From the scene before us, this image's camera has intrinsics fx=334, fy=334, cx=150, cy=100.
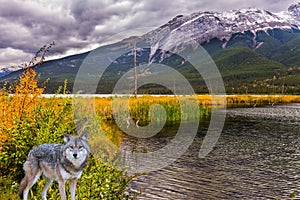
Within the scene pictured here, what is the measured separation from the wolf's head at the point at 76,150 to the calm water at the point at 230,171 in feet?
25.2

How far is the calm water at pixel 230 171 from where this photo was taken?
45.2ft

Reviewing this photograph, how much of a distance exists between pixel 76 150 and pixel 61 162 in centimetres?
57

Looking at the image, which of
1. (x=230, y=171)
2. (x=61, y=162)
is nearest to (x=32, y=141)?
(x=61, y=162)

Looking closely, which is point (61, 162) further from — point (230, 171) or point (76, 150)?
point (230, 171)

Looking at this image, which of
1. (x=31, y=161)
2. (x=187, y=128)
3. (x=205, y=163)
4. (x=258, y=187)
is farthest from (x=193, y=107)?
(x=31, y=161)

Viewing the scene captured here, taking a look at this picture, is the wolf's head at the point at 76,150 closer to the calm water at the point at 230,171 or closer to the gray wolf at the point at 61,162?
the gray wolf at the point at 61,162

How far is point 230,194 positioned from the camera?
13.6 metres

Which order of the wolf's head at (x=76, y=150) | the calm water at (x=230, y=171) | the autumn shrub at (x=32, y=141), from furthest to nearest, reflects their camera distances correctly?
the calm water at (x=230, y=171)
the autumn shrub at (x=32, y=141)
the wolf's head at (x=76, y=150)

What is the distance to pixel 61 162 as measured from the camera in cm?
612

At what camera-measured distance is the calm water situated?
1377 centimetres

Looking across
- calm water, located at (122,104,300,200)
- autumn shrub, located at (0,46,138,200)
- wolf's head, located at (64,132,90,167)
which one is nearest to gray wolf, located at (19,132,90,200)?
wolf's head, located at (64,132,90,167)

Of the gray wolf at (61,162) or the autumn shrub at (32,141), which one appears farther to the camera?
the autumn shrub at (32,141)

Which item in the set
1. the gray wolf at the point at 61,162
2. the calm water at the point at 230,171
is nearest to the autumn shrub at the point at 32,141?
the gray wolf at the point at 61,162

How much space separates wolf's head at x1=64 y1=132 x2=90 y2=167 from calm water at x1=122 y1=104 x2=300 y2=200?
25.2 ft
